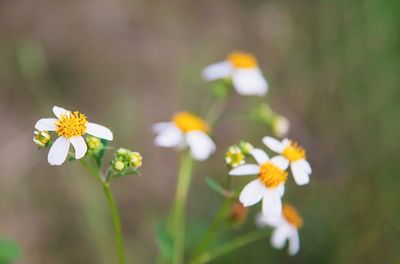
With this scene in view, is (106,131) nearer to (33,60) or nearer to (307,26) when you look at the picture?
(33,60)

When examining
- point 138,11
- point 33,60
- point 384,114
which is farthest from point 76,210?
point 384,114

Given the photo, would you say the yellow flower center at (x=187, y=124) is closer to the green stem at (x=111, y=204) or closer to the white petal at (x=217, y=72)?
the white petal at (x=217, y=72)

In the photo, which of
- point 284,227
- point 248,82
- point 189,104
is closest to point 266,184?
point 284,227

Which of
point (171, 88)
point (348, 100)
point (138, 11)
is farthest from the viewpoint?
point (138, 11)

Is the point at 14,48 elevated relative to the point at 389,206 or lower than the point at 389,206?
elevated

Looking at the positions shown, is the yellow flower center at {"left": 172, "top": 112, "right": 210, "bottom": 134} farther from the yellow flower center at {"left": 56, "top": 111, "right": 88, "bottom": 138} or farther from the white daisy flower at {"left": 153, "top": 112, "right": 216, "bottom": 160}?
the yellow flower center at {"left": 56, "top": 111, "right": 88, "bottom": 138}

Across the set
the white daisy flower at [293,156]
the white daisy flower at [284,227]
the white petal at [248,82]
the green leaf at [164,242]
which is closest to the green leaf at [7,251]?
the green leaf at [164,242]
